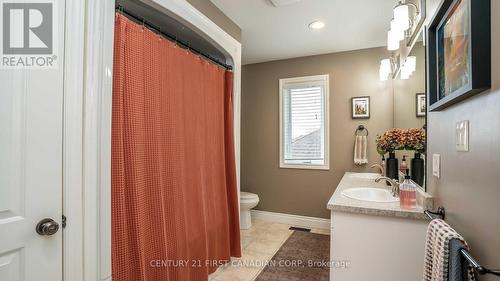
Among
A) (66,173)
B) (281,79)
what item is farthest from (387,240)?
(281,79)

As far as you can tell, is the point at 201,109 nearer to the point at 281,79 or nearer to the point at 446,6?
the point at 446,6

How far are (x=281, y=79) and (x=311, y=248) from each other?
2.27 metres

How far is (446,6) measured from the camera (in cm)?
109

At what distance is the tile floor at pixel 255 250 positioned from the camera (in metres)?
2.14

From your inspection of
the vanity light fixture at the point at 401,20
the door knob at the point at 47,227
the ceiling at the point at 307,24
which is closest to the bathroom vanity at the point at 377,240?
the vanity light fixture at the point at 401,20

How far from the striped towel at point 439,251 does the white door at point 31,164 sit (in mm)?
1493

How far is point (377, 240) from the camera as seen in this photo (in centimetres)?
141

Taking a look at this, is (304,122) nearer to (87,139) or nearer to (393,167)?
(393,167)

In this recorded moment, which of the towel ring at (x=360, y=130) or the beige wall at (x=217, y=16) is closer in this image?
the beige wall at (x=217, y=16)

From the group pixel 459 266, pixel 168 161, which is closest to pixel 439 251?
pixel 459 266

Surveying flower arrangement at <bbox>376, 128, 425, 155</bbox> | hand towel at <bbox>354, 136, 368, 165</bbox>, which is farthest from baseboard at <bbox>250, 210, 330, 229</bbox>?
flower arrangement at <bbox>376, 128, 425, 155</bbox>

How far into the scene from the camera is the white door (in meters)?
0.92

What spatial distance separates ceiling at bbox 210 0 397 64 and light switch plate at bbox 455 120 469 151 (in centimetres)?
161

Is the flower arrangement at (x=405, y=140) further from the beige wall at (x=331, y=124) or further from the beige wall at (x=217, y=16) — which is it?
the beige wall at (x=217, y=16)
